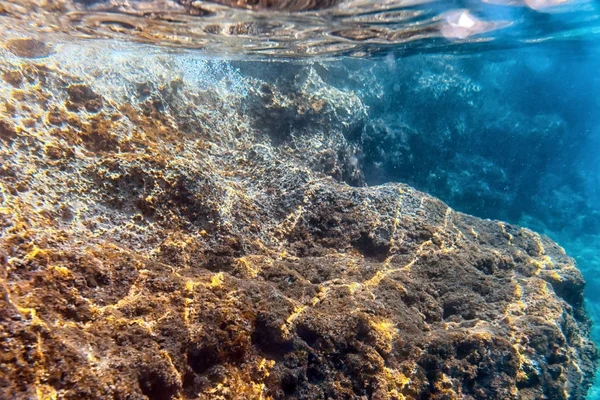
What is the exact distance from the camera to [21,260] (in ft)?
8.27

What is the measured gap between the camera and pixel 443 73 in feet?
45.1

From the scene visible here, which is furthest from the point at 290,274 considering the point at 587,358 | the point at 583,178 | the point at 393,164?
the point at 583,178

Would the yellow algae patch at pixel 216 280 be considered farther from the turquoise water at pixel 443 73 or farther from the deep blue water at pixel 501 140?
the deep blue water at pixel 501 140

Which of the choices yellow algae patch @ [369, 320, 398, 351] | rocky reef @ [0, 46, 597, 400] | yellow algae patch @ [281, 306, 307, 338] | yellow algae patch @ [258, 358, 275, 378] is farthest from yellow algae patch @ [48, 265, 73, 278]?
yellow algae patch @ [369, 320, 398, 351]

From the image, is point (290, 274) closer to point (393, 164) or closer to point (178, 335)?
point (178, 335)

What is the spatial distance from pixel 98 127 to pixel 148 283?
257cm

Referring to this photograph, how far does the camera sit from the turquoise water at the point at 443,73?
6344 mm

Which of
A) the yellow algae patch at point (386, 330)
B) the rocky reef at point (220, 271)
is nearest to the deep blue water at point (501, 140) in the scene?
the rocky reef at point (220, 271)

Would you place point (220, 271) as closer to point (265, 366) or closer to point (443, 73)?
point (265, 366)

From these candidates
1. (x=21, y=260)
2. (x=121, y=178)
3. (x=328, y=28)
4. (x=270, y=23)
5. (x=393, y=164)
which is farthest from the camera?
(x=393, y=164)

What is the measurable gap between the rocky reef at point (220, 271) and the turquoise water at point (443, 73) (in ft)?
3.59

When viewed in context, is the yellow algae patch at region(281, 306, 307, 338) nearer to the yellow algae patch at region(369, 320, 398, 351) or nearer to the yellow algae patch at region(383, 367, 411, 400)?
the yellow algae patch at region(369, 320, 398, 351)

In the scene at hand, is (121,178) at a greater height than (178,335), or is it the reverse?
(121,178)

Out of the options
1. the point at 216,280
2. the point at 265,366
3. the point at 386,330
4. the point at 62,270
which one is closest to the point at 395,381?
the point at 386,330
